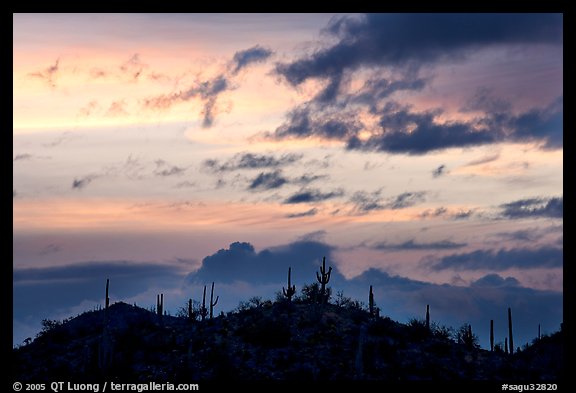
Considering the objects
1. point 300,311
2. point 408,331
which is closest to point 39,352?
point 300,311

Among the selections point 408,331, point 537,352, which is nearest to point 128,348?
point 408,331

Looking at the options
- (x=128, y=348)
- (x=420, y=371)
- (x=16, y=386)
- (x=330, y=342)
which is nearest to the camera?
(x=16, y=386)

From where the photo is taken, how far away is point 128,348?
6072 centimetres

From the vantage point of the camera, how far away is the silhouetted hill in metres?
52.2

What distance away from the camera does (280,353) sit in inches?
2186

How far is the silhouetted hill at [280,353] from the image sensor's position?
52250 millimetres

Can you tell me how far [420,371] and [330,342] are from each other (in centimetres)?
784
